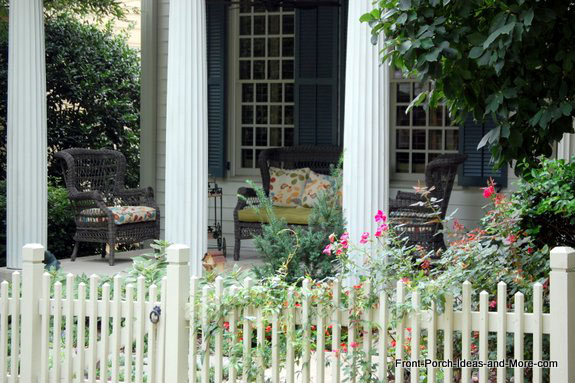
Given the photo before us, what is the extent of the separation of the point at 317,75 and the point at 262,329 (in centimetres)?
765

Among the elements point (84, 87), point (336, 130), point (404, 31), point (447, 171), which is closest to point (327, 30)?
point (336, 130)

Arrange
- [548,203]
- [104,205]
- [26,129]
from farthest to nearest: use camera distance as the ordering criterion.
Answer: [104,205], [26,129], [548,203]

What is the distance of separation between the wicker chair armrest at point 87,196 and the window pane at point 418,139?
3.45m

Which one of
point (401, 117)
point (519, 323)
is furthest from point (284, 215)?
point (519, 323)

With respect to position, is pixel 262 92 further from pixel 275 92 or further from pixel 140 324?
pixel 140 324

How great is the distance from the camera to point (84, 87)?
16.3 meters

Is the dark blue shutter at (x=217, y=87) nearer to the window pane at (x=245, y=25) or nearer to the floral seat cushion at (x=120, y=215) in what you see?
the window pane at (x=245, y=25)

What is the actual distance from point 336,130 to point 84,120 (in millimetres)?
5612

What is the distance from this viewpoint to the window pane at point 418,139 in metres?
11.8

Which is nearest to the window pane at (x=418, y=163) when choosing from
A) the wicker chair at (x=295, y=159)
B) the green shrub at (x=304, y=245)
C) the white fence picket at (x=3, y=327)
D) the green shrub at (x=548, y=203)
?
the wicker chair at (x=295, y=159)

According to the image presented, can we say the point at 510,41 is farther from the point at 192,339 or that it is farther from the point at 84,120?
the point at 84,120

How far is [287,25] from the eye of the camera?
12.3 meters

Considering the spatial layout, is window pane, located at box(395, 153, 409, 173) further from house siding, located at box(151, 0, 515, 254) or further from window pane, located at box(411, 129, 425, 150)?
house siding, located at box(151, 0, 515, 254)

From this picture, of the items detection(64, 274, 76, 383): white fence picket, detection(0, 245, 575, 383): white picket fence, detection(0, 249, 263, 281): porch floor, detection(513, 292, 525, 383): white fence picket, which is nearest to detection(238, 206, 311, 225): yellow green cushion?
detection(0, 249, 263, 281): porch floor
